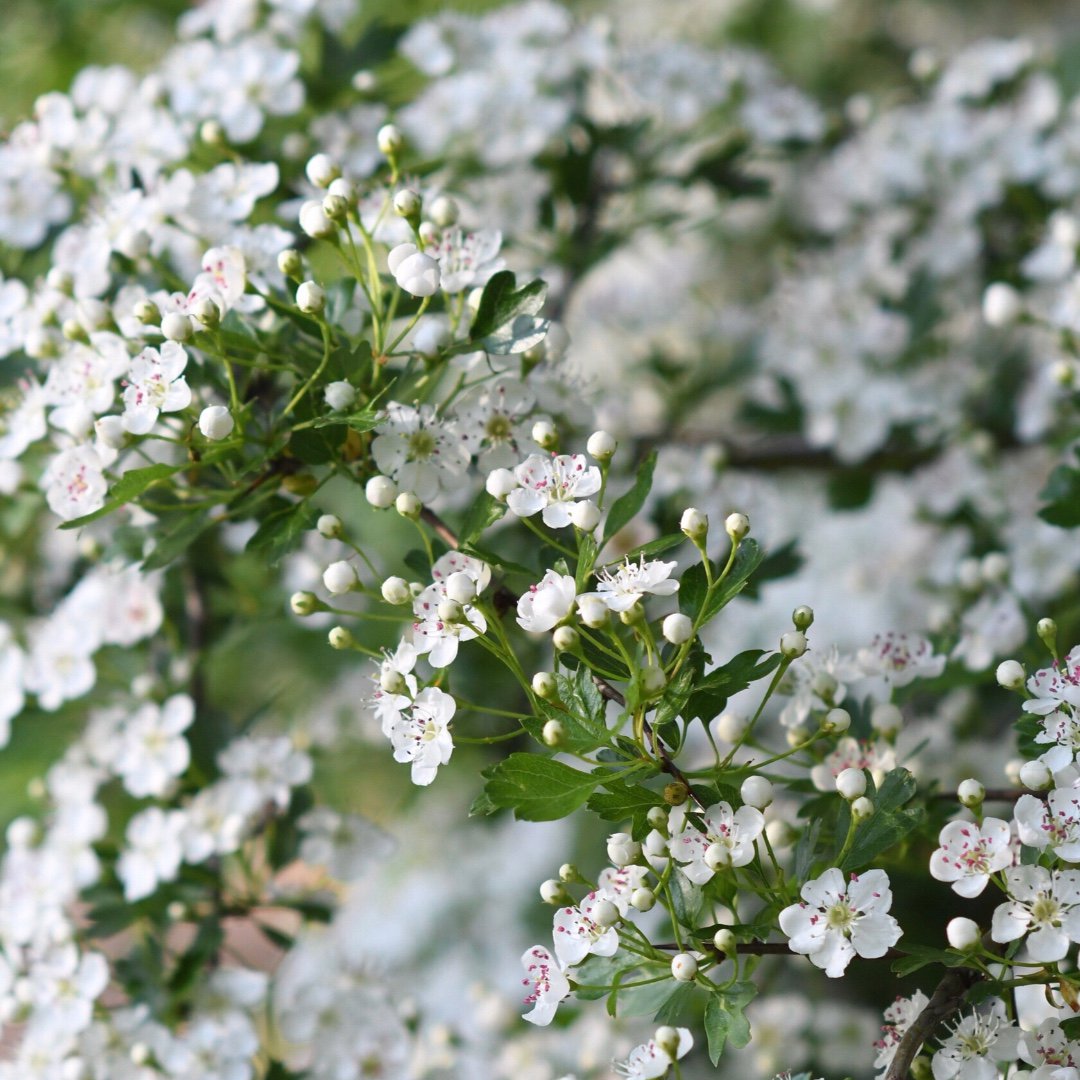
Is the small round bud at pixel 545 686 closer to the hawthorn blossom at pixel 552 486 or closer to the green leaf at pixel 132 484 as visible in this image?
the hawthorn blossom at pixel 552 486

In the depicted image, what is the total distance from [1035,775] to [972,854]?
6 cm

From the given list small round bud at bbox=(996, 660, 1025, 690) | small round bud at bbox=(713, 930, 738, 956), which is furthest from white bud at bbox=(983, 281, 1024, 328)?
small round bud at bbox=(713, 930, 738, 956)

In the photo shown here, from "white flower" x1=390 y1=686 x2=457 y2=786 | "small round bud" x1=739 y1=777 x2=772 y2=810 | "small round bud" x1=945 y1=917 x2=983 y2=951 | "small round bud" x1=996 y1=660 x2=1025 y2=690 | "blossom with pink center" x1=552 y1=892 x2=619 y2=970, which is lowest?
"small round bud" x1=945 y1=917 x2=983 y2=951

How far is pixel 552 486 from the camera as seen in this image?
878 millimetres

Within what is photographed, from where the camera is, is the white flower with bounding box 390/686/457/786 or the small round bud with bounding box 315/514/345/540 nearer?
the white flower with bounding box 390/686/457/786

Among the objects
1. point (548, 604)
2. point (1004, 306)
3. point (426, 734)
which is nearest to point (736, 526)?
point (548, 604)

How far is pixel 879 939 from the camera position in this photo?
0.79 m

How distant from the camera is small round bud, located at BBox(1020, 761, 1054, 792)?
0.82m

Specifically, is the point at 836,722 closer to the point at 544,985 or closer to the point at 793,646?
the point at 793,646

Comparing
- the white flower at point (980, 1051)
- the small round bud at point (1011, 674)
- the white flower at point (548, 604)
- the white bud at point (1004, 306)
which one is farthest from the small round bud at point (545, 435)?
the white bud at point (1004, 306)

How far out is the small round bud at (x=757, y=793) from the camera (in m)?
0.83

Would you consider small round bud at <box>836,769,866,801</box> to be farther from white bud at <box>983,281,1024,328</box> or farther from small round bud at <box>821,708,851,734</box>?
white bud at <box>983,281,1024,328</box>

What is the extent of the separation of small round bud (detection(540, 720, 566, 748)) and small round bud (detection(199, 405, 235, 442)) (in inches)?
11.8

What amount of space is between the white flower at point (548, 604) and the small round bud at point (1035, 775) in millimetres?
301
